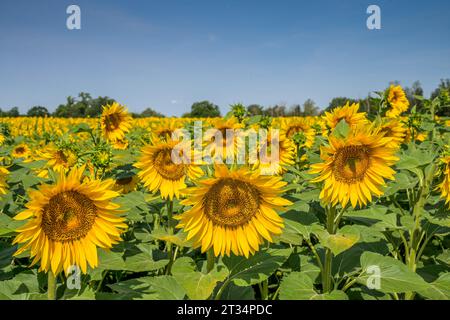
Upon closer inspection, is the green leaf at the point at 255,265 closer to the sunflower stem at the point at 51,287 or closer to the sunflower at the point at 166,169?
the sunflower stem at the point at 51,287

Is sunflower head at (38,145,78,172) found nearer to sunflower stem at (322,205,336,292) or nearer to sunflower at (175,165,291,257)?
sunflower at (175,165,291,257)

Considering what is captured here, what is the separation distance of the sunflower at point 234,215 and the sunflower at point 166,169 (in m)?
0.95

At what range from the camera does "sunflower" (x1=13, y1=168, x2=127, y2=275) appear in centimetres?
180

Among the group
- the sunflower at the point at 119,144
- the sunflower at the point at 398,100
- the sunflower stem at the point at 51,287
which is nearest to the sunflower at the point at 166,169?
the sunflower stem at the point at 51,287

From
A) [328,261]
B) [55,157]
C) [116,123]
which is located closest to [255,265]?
[328,261]

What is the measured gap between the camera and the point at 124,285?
2113 millimetres

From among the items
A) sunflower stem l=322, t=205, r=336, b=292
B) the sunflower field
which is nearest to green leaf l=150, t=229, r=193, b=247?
the sunflower field

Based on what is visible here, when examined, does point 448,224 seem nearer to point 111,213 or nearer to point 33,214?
point 111,213

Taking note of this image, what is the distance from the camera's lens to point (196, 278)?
193cm

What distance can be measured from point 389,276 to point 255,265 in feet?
2.58

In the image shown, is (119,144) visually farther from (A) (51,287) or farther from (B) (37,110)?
(B) (37,110)

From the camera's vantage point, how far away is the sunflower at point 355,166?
235 centimetres

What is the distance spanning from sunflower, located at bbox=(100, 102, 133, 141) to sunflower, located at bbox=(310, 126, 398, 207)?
110 inches
